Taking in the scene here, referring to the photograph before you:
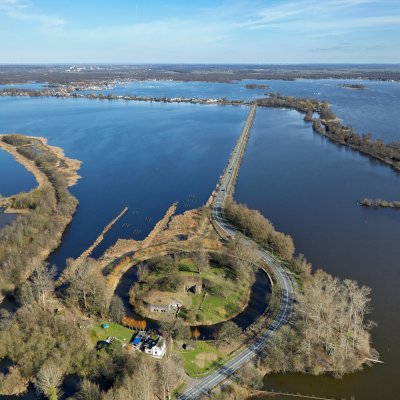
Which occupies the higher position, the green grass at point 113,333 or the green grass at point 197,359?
the green grass at point 113,333

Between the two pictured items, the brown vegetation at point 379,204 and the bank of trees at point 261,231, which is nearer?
the bank of trees at point 261,231

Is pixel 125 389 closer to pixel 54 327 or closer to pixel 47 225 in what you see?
pixel 54 327

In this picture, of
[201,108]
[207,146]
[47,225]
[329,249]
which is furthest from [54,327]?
[201,108]

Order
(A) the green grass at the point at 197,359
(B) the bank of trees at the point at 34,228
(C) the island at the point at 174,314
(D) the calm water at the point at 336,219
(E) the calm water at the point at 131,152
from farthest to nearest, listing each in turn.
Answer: (E) the calm water at the point at 131,152 < (B) the bank of trees at the point at 34,228 < (D) the calm water at the point at 336,219 < (A) the green grass at the point at 197,359 < (C) the island at the point at 174,314

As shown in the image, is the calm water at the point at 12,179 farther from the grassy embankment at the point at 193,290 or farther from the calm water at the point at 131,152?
the grassy embankment at the point at 193,290

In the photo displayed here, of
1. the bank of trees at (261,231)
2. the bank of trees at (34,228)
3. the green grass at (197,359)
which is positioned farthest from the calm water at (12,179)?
the green grass at (197,359)

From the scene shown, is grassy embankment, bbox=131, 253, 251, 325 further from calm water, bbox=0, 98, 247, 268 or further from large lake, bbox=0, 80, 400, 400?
calm water, bbox=0, 98, 247, 268
